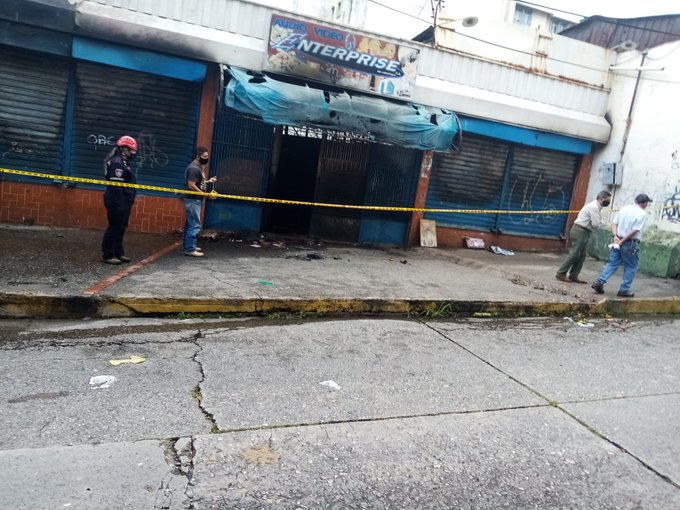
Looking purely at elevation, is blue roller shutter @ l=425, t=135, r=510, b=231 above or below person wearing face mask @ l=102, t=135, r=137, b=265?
above

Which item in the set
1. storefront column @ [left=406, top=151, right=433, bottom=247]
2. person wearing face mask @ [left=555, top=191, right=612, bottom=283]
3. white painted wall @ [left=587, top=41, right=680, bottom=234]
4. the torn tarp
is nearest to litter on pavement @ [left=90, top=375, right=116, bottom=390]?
the torn tarp

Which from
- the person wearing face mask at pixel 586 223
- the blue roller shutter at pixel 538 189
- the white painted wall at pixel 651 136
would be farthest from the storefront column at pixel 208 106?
the white painted wall at pixel 651 136

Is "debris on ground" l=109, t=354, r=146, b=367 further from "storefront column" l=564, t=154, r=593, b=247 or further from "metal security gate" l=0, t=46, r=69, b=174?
"storefront column" l=564, t=154, r=593, b=247

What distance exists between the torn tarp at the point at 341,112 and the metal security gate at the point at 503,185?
64.5 inches

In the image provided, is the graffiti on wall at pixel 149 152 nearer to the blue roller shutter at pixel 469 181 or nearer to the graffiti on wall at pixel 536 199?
the blue roller shutter at pixel 469 181

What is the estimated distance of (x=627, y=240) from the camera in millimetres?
7645

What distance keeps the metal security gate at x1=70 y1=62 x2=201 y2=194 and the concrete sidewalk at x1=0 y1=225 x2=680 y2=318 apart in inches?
51.4

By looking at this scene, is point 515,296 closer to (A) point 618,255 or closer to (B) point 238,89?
(A) point 618,255

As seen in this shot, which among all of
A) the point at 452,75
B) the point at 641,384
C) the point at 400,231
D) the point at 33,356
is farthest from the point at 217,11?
the point at 641,384

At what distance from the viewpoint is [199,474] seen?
8.79ft

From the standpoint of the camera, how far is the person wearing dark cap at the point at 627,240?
296 inches

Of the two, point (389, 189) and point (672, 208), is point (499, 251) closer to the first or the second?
point (389, 189)

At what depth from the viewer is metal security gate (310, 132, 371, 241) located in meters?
10.6

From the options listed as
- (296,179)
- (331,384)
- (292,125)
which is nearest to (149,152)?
(292,125)
